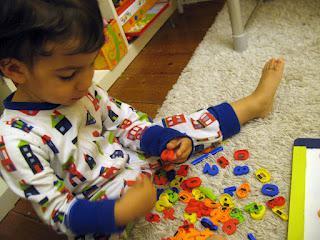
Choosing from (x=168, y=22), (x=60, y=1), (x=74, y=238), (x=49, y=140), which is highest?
(x=60, y=1)

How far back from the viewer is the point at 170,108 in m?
0.96

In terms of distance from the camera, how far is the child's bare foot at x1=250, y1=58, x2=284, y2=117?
82cm

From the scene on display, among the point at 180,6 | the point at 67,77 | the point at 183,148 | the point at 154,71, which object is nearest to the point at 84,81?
the point at 67,77

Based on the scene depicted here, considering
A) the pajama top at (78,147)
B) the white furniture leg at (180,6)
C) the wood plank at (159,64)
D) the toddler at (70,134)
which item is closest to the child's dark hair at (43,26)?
the toddler at (70,134)

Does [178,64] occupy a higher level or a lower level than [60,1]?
lower

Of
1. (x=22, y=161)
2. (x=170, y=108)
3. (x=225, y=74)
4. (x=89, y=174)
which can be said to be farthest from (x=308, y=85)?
(x=22, y=161)

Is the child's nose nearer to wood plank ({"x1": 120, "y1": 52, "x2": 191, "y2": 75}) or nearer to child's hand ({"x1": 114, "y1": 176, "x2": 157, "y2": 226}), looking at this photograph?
child's hand ({"x1": 114, "y1": 176, "x2": 157, "y2": 226})

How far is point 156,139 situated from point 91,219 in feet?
0.75

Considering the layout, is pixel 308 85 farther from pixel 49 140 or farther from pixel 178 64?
pixel 49 140

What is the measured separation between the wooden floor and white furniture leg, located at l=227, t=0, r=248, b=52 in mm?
170

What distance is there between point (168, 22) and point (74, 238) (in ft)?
3.40

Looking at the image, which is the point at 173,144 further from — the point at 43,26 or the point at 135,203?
the point at 43,26

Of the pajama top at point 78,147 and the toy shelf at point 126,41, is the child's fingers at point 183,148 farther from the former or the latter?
the toy shelf at point 126,41

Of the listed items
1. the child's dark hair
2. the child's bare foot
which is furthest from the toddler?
the child's bare foot
